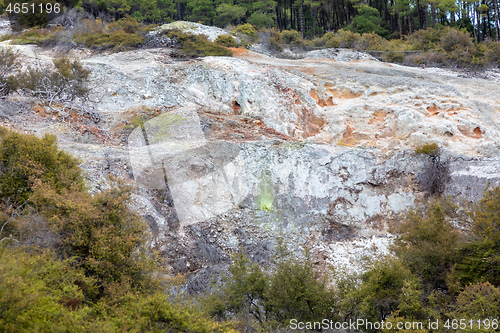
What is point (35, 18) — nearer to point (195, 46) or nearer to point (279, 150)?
point (195, 46)

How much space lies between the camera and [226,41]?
89.1 feet

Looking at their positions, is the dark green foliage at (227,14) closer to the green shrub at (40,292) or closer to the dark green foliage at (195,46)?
the dark green foliage at (195,46)

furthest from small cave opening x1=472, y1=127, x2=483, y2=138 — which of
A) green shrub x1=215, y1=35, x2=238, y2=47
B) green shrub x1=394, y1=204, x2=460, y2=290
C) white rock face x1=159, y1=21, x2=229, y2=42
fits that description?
white rock face x1=159, y1=21, x2=229, y2=42

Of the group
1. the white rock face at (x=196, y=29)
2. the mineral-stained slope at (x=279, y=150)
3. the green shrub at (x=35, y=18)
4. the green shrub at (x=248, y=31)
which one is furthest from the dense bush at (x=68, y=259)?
the green shrub at (x=35, y=18)

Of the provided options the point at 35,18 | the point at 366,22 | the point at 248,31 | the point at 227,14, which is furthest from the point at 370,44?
the point at 35,18

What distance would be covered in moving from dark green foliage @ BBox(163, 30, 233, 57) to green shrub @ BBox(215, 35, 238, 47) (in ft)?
5.28

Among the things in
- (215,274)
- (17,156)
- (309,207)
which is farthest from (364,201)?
(17,156)

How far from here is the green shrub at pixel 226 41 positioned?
27031mm

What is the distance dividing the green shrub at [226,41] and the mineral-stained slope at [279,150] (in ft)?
18.9

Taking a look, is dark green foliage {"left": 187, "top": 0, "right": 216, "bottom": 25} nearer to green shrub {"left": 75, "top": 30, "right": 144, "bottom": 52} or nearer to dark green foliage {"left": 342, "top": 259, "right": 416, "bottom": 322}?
green shrub {"left": 75, "top": 30, "right": 144, "bottom": 52}

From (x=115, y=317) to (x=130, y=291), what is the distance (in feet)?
2.79

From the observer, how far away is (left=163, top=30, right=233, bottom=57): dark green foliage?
23505mm

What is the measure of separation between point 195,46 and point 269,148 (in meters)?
11.7

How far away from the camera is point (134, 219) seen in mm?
9734
